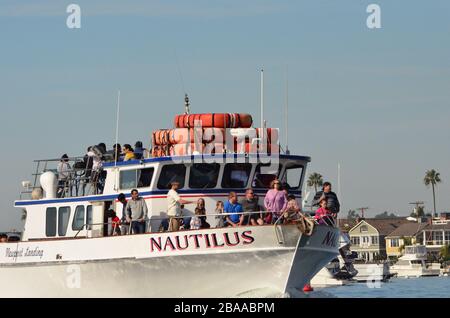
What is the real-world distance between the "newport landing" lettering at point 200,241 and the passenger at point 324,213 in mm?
2337

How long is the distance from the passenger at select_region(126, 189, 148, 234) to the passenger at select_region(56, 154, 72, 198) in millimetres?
4536

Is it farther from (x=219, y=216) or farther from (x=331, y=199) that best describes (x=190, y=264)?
(x=331, y=199)

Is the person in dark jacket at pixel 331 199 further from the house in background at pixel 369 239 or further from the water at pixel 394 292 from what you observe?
the house in background at pixel 369 239

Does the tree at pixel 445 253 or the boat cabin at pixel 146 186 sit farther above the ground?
the boat cabin at pixel 146 186

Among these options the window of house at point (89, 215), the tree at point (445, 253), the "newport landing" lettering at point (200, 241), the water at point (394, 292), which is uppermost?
the window of house at point (89, 215)

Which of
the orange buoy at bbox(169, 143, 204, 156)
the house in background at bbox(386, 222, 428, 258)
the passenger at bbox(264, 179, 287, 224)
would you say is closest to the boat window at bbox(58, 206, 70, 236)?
the orange buoy at bbox(169, 143, 204, 156)

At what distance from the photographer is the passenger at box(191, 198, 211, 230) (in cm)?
2828

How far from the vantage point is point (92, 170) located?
32094mm

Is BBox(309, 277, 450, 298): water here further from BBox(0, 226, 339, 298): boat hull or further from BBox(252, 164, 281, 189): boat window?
BBox(0, 226, 339, 298): boat hull

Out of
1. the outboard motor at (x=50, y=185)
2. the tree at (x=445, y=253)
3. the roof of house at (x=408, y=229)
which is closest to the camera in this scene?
the outboard motor at (x=50, y=185)

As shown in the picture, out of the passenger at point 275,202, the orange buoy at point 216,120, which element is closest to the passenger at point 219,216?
the passenger at point 275,202

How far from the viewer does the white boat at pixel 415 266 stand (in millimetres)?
105312
